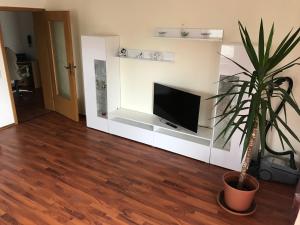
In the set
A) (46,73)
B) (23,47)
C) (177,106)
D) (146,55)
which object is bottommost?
(177,106)

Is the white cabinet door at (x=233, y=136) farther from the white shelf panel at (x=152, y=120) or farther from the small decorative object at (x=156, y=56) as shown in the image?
the small decorative object at (x=156, y=56)

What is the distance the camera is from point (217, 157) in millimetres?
3211

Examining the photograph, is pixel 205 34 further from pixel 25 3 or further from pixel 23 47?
pixel 23 47

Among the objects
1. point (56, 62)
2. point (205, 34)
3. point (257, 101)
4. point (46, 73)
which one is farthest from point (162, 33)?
point (46, 73)

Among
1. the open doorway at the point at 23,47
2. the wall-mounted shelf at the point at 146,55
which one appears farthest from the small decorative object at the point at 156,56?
the open doorway at the point at 23,47

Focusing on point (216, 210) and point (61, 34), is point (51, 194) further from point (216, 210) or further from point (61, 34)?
point (61, 34)

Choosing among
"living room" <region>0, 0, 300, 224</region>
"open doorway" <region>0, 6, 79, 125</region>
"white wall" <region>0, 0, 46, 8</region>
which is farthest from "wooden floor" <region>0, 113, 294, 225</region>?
"white wall" <region>0, 0, 46, 8</region>

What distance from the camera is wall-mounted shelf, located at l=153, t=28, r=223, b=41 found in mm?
3053

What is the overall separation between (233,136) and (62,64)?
3.36 meters

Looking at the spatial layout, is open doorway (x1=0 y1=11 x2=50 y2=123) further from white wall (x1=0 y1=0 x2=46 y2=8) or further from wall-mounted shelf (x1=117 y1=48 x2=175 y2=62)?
wall-mounted shelf (x1=117 y1=48 x2=175 y2=62)

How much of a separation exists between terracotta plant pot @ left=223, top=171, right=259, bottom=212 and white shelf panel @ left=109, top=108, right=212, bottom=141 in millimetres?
764

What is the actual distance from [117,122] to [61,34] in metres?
1.96

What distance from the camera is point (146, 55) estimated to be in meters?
3.71

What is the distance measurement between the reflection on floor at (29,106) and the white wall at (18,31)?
1432mm
